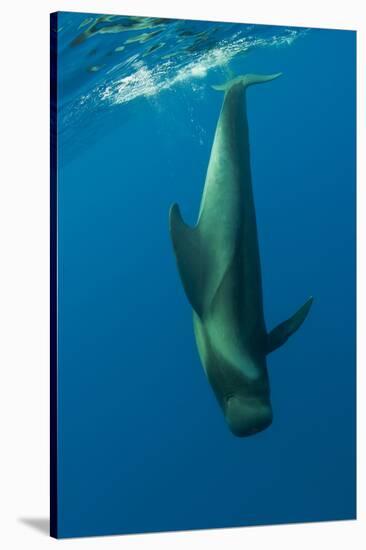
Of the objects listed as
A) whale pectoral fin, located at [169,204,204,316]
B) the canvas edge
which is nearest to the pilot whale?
whale pectoral fin, located at [169,204,204,316]

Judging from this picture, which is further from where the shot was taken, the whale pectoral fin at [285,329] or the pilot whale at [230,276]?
the whale pectoral fin at [285,329]

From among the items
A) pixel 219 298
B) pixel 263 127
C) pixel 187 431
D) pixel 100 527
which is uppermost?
pixel 263 127

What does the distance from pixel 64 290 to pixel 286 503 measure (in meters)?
2.40

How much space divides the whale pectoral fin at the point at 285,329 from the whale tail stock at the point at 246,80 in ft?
5.49

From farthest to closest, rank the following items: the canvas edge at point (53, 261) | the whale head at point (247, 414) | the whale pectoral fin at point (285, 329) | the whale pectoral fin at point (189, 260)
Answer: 1. the whale pectoral fin at point (285, 329)
2. the whale head at point (247, 414)
3. the whale pectoral fin at point (189, 260)
4. the canvas edge at point (53, 261)

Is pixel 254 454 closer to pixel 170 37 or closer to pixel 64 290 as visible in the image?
pixel 64 290

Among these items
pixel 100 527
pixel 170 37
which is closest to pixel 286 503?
pixel 100 527

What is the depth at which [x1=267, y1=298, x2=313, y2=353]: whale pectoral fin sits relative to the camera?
32.9 feet

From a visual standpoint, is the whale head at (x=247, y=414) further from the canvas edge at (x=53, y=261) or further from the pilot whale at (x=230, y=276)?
the canvas edge at (x=53, y=261)

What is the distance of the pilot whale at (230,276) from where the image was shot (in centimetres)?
973

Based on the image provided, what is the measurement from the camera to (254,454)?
10031 millimetres

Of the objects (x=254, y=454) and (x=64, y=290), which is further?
(x=254, y=454)

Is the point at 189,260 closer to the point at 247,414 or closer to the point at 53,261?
the point at 53,261

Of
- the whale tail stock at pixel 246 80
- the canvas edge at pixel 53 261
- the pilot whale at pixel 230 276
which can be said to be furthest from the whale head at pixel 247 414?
the whale tail stock at pixel 246 80
